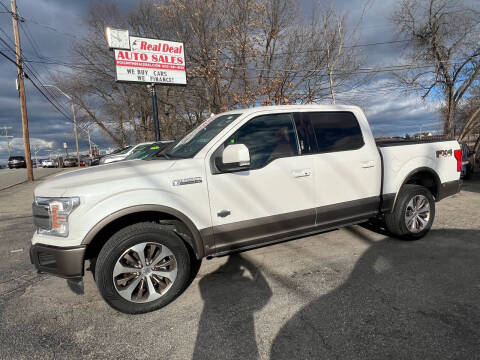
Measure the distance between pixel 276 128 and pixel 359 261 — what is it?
194 cm

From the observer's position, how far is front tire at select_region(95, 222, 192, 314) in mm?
2518

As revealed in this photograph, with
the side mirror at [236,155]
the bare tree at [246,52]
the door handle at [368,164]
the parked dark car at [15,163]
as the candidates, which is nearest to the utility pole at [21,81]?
the bare tree at [246,52]

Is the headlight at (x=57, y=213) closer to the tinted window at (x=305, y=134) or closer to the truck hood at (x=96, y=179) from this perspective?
the truck hood at (x=96, y=179)

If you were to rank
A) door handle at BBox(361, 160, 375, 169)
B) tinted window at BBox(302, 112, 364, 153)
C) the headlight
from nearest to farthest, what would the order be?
the headlight → tinted window at BBox(302, 112, 364, 153) → door handle at BBox(361, 160, 375, 169)


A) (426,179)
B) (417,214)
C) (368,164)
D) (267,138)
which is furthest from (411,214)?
(267,138)

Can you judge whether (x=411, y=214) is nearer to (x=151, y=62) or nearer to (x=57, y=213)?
(x=57, y=213)

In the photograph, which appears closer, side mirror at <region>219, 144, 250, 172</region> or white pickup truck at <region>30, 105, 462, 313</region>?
white pickup truck at <region>30, 105, 462, 313</region>

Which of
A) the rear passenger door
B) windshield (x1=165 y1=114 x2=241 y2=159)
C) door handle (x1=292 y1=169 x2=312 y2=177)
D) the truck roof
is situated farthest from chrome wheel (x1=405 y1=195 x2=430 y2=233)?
windshield (x1=165 y1=114 x2=241 y2=159)

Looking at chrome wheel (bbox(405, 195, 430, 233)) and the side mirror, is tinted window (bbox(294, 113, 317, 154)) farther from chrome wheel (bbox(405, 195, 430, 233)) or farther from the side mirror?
chrome wheel (bbox(405, 195, 430, 233))

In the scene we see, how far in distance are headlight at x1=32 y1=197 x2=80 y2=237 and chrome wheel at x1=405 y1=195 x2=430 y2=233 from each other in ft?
13.5

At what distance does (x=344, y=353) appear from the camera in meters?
2.05

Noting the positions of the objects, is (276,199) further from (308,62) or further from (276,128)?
(308,62)

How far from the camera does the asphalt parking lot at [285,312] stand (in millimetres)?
2158

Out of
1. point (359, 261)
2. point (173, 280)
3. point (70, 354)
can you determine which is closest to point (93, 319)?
point (70, 354)
